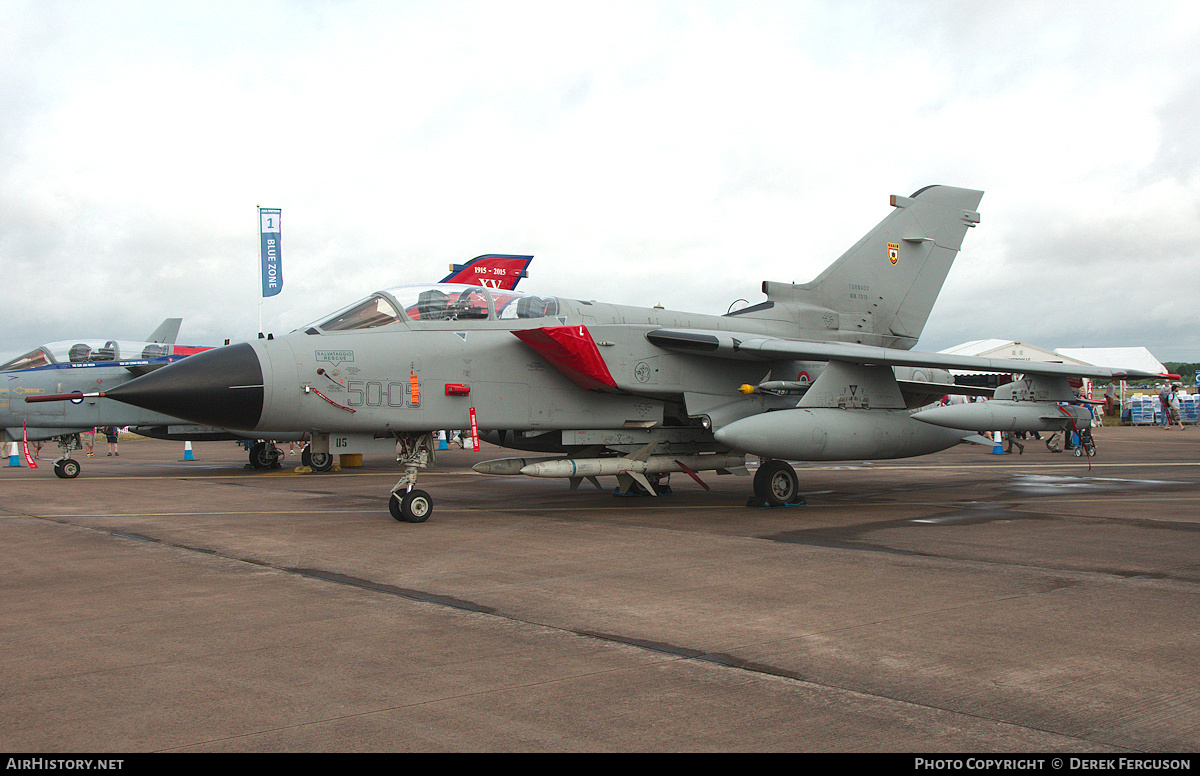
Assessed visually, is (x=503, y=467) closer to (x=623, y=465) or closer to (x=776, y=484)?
(x=623, y=465)

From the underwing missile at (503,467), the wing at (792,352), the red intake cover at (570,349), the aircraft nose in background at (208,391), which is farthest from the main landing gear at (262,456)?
the wing at (792,352)

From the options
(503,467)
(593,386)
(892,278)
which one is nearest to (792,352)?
(593,386)

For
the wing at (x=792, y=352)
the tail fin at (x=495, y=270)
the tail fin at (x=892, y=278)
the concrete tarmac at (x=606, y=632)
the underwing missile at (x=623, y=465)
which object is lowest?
the concrete tarmac at (x=606, y=632)

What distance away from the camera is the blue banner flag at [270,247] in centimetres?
2584

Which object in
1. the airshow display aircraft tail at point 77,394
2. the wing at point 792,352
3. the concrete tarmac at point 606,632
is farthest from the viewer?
the airshow display aircraft tail at point 77,394

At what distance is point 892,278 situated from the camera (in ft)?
43.6

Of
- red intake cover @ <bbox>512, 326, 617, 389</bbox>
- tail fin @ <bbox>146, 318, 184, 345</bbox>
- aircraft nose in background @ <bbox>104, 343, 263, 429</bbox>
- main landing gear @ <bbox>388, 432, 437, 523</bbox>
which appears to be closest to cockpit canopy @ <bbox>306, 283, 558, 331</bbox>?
red intake cover @ <bbox>512, 326, 617, 389</bbox>

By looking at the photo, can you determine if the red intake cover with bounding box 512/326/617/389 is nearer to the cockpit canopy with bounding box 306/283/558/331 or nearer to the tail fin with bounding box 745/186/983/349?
the cockpit canopy with bounding box 306/283/558/331

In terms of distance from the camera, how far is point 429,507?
30.6 feet

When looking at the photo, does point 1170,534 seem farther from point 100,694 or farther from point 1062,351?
point 1062,351

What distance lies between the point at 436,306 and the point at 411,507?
228 cm

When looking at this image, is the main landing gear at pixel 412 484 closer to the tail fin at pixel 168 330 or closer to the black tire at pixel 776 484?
the black tire at pixel 776 484
